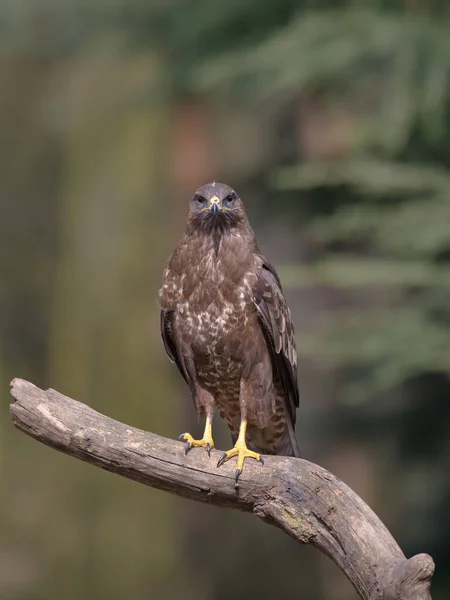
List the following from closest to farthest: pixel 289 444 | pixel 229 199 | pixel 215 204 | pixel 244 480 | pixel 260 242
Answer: pixel 244 480 → pixel 215 204 → pixel 229 199 → pixel 289 444 → pixel 260 242

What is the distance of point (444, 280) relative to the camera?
5758 millimetres

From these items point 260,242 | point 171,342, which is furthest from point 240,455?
point 260,242

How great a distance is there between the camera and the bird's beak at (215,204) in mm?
4566

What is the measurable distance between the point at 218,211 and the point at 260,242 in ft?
12.4

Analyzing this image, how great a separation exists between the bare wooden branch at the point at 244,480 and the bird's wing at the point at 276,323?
0.85m

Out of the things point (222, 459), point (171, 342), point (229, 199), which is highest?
point (229, 199)

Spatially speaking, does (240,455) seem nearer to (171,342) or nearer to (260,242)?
(171,342)

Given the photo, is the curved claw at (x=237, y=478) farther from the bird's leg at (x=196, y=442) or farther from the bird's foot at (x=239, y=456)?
the bird's leg at (x=196, y=442)

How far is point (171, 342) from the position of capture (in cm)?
494

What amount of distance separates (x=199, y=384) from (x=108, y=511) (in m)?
2.56

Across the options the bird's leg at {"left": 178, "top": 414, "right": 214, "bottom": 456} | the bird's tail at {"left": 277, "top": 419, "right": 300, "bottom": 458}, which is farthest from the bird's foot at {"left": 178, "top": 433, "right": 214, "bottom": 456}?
the bird's tail at {"left": 277, "top": 419, "right": 300, "bottom": 458}

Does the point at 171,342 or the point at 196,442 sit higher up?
the point at 171,342

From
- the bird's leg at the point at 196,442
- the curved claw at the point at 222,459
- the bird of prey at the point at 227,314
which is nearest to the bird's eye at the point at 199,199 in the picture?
the bird of prey at the point at 227,314

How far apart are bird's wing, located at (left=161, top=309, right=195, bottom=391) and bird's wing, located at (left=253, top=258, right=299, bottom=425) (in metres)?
0.46
